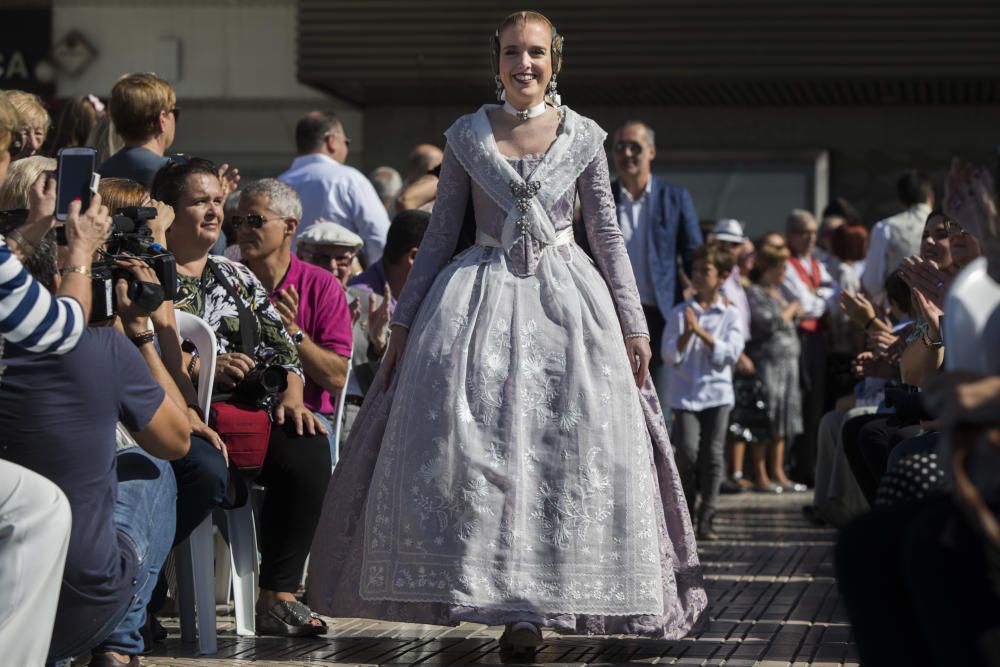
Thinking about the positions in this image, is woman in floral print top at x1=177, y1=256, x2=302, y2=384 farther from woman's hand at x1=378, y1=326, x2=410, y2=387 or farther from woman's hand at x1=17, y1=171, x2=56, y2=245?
woman's hand at x1=17, y1=171, x2=56, y2=245

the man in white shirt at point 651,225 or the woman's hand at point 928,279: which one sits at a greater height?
the man in white shirt at point 651,225

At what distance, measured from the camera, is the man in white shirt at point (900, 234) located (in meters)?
10.1

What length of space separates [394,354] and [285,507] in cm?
73

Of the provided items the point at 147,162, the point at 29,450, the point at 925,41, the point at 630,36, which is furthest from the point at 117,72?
the point at 29,450

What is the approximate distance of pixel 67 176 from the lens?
14.6 feet

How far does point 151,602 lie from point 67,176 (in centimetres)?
186

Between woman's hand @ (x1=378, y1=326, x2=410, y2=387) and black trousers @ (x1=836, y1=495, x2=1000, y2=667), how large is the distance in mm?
2558

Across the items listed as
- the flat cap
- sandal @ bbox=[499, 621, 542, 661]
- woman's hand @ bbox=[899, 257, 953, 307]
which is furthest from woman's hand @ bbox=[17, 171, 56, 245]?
the flat cap

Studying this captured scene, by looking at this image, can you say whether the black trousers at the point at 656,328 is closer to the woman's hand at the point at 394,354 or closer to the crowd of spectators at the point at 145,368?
the crowd of spectators at the point at 145,368

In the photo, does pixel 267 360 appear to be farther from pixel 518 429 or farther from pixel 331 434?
pixel 518 429

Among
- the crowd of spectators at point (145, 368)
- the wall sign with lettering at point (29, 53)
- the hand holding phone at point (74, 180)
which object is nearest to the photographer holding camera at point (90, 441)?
the crowd of spectators at point (145, 368)

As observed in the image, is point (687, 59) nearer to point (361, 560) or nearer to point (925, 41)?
point (925, 41)

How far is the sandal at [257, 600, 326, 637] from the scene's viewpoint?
241 inches

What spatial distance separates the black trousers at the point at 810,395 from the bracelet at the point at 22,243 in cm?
915
